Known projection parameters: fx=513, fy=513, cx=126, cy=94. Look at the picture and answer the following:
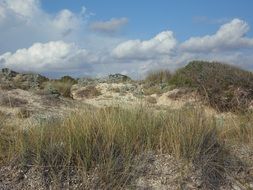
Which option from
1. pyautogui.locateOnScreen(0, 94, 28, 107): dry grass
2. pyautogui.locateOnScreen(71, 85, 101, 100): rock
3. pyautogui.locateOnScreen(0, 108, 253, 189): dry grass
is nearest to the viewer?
pyautogui.locateOnScreen(0, 108, 253, 189): dry grass

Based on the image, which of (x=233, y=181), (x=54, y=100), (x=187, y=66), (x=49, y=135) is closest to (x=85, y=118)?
(x=49, y=135)

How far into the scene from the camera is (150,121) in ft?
24.4

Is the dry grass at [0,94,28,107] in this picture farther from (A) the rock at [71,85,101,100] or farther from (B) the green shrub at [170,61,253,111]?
(A) the rock at [71,85,101,100]

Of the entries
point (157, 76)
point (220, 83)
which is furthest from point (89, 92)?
point (220, 83)

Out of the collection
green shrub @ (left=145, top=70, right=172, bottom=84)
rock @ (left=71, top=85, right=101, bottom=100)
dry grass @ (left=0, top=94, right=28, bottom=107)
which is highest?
dry grass @ (left=0, top=94, right=28, bottom=107)

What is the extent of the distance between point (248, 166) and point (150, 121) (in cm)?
156

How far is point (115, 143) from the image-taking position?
6.85m

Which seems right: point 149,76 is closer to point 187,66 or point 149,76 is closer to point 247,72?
point 187,66

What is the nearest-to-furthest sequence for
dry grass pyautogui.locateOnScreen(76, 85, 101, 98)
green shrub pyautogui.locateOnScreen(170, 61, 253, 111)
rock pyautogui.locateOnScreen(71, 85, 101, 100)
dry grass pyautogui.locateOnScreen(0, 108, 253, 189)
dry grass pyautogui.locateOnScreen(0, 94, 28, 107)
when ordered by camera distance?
dry grass pyautogui.locateOnScreen(0, 108, 253, 189), dry grass pyautogui.locateOnScreen(0, 94, 28, 107), green shrub pyautogui.locateOnScreen(170, 61, 253, 111), rock pyautogui.locateOnScreen(71, 85, 101, 100), dry grass pyautogui.locateOnScreen(76, 85, 101, 98)

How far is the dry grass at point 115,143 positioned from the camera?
6.42m

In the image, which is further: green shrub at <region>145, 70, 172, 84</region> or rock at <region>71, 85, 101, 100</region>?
green shrub at <region>145, 70, 172, 84</region>

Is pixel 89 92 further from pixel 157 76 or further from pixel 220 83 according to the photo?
pixel 220 83

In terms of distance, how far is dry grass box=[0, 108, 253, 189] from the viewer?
6422 millimetres

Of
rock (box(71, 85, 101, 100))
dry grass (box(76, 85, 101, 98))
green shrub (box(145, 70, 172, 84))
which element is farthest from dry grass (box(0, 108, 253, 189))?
green shrub (box(145, 70, 172, 84))
